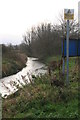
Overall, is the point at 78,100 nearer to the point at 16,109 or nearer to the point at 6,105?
the point at 16,109

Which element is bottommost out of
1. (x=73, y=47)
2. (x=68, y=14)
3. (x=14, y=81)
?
(x=14, y=81)

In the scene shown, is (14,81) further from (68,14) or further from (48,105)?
(68,14)

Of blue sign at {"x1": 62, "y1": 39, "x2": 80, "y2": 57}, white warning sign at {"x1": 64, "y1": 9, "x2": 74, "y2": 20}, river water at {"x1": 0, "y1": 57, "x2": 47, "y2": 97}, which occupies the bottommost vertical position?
river water at {"x1": 0, "y1": 57, "x2": 47, "y2": 97}

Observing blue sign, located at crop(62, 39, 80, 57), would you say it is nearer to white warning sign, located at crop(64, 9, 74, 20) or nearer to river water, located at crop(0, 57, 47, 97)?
white warning sign, located at crop(64, 9, 74, 20)

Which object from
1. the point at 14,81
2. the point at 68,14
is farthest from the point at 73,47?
the point at 14,81

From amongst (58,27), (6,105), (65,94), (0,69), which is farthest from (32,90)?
(58,27)

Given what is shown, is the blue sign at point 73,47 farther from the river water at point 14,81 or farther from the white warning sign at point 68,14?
the river water at point 14,81

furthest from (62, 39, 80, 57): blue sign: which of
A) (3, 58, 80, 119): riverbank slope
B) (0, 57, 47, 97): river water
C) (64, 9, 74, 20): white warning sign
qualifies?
(0, 57, 47, 97): river water

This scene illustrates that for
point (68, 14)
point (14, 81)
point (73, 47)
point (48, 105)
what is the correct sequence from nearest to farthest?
point (48, 105), point (68, 14), point (73, 47), point (14, 81)

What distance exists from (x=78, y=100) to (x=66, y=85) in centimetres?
109

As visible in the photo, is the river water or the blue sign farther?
the river water

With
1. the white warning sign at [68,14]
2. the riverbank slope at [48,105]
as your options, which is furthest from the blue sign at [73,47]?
the riverbank slope at [48,105]

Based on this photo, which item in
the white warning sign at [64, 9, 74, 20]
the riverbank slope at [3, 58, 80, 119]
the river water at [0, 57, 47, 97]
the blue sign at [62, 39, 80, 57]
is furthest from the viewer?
the river water at [0, 57, 47, 97]

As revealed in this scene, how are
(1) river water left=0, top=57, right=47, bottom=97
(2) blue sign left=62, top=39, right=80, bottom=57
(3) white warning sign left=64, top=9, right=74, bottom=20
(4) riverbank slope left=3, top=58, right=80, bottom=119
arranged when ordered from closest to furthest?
(4) riverbank slope left=3, top=58, right=80, bottom=119 → (3) white warning sign left=64, top=9, right=74, bottom=20 → (2) blue sign left=62, top=39, right=80, bottom=57 → (1) river water left=0, top=57, right=47, bottom=97
